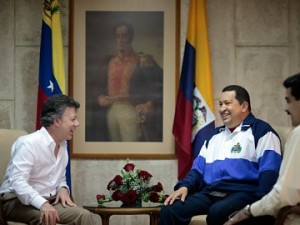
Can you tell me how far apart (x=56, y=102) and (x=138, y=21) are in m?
1.87

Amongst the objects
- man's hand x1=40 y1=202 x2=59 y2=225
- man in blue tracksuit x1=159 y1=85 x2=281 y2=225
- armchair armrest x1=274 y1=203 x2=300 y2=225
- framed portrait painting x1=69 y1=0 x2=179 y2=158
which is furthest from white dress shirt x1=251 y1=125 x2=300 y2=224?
framed portrait painting x1=69 y1=0 x2=179 y2=158

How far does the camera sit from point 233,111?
4.61 metres

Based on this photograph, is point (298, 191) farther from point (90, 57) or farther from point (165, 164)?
point (90, 57)

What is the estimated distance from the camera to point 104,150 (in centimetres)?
596

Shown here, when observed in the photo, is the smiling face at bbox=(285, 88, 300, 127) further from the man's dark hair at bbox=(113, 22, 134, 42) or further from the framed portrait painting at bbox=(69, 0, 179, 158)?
the man's dark hair at bbox=(113, 22, 134, 42)

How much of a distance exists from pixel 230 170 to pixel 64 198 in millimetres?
1195

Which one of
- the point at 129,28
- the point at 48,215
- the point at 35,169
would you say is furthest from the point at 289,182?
the point at 129,28

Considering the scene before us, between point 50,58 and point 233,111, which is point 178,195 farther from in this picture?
point 50,58

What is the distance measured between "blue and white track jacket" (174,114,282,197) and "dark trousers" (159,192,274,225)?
75 mm

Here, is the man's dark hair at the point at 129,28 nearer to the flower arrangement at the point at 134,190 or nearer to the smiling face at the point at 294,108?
the flower arrangement at the point at 134,190

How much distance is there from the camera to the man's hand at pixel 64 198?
14.0 ft

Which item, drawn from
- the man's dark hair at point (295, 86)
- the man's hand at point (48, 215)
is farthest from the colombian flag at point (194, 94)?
the man's dark hair at point (295, 86)

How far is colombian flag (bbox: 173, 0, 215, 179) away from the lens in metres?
5.68

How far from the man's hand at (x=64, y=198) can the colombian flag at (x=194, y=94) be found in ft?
5.27
